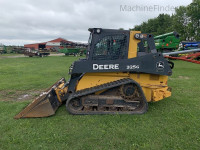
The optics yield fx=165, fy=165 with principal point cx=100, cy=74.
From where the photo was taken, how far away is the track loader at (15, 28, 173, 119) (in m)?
4.49

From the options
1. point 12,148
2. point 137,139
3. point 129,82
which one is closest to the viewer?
point 12,148

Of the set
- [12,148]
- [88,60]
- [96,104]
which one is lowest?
[12,148]

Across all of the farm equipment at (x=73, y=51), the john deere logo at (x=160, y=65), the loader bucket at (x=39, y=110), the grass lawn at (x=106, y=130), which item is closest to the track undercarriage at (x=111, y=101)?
the grass lawn at (x=106, y=130)

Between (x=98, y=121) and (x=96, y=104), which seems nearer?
(x=98, y=121)

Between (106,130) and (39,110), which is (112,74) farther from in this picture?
(39,110)

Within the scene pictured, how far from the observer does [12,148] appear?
3.18 metres

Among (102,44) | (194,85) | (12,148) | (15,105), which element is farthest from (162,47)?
(12,148)

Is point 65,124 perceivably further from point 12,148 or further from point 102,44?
point 102,44

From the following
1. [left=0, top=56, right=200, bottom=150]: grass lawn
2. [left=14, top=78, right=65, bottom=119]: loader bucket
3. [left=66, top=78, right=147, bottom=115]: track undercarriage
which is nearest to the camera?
[left=0, top=56, right=200, bottom=150]: grass lawn

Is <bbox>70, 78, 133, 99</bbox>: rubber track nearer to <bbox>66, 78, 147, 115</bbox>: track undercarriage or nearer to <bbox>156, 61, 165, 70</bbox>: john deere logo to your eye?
<bbox>66, 78, 147, 115</bbox>: track undercarriage

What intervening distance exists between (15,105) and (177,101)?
5.34 metres

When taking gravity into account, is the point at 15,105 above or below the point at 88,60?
below

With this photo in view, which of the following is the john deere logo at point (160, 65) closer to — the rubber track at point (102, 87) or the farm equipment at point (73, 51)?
the rubber track at point (102, 87)

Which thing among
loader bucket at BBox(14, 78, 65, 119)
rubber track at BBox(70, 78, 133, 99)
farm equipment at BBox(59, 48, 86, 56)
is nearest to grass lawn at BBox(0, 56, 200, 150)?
loader bucket at BBox(14, 78, 65, 119)
